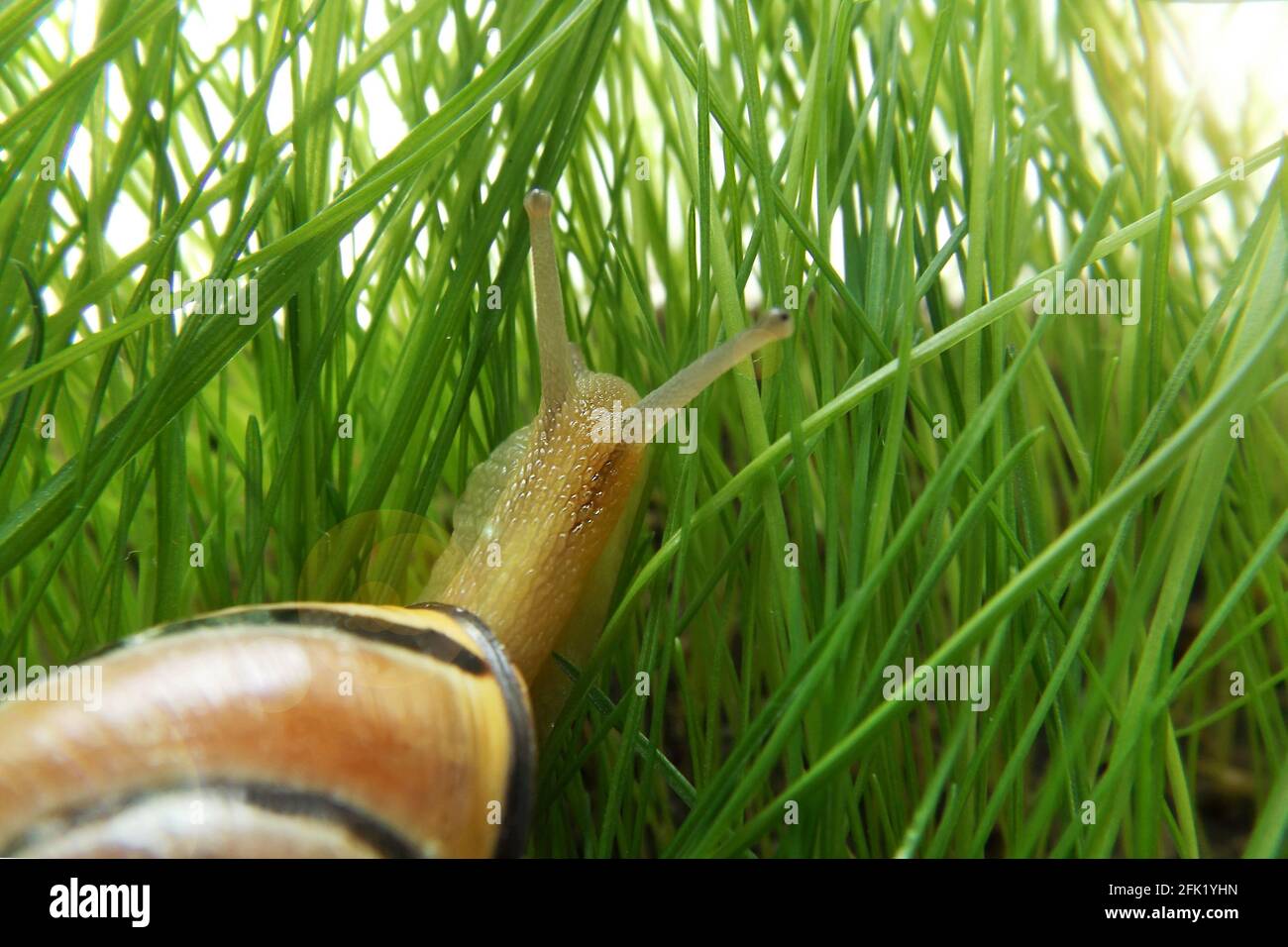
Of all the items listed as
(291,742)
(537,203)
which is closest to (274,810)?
(291,742)

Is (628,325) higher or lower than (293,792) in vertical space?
higher

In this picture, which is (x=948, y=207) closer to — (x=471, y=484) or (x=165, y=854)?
(x=471, y=484)

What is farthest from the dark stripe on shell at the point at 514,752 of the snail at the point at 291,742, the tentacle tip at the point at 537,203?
the tentacle tip at the point at 537,203

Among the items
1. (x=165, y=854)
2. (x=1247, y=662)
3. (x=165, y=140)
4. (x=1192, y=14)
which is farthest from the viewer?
(x=1192, y=14)

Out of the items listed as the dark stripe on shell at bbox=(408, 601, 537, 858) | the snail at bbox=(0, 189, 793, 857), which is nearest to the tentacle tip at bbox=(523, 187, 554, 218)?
the snail at bbox=(0, 189, 793, 857)

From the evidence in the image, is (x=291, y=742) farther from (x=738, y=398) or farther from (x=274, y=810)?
(x=738, y=398)
